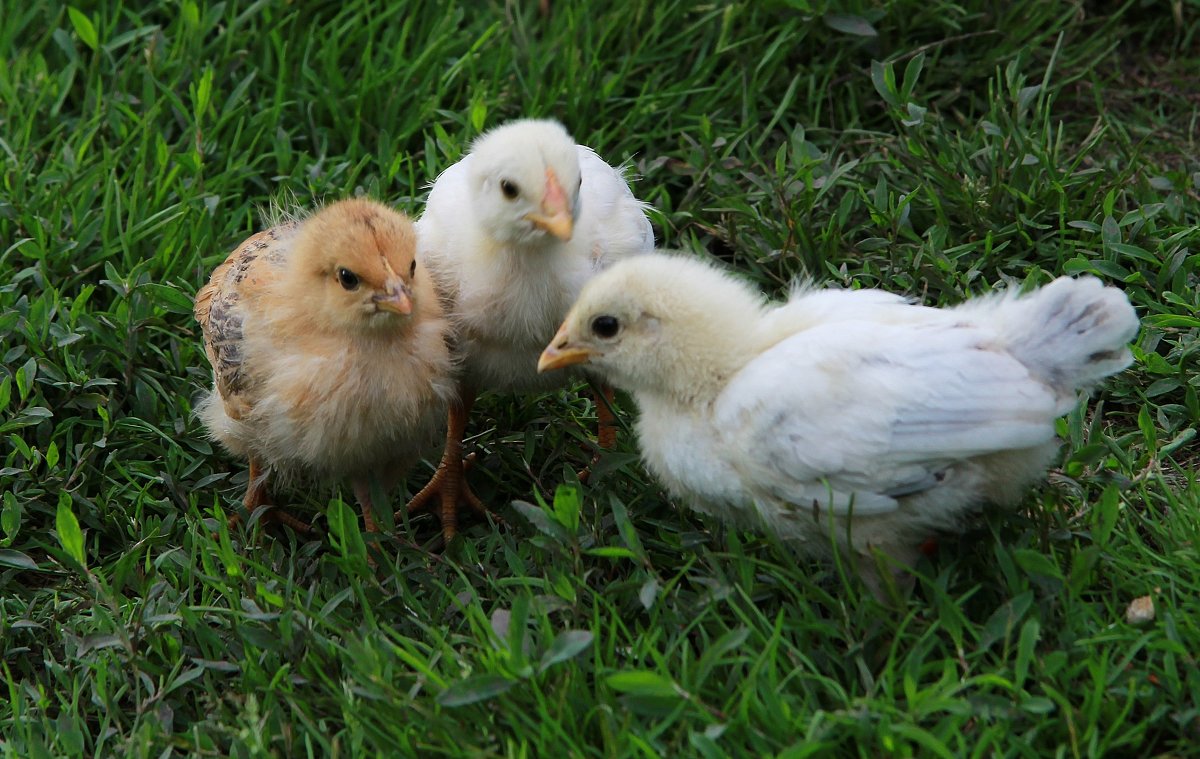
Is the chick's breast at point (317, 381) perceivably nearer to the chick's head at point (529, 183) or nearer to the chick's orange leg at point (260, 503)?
the chick's orange leg at point (260, 503)

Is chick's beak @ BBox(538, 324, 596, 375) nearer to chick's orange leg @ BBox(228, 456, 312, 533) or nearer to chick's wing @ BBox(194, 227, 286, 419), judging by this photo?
chick's wing @ BBox(194, 227, 286, 419)

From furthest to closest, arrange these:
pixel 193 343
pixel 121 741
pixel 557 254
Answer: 1. pixel 193 343
2. pixel 557 254
3. pixel 121 741

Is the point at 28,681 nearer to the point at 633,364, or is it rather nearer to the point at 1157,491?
the point at 633,364

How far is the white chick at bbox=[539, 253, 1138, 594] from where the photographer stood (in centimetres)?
310

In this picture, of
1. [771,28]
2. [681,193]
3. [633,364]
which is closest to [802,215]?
[681,193]

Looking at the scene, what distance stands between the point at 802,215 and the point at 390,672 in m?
2.24

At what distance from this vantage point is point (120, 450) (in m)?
4.30

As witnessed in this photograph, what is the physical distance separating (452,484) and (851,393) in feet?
4.82

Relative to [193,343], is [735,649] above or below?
above

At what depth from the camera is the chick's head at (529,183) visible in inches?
143

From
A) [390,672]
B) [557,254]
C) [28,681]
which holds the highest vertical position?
[557,254]

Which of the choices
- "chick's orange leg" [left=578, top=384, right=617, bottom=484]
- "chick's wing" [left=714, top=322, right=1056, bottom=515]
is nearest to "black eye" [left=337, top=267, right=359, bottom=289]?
"chick's orange leg" [left=578, top=384, right=617, bottom=484]

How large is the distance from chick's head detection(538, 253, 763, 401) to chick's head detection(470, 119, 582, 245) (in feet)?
0.90

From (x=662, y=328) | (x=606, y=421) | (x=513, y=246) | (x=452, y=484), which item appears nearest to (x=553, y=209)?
(x=513, y=246)
